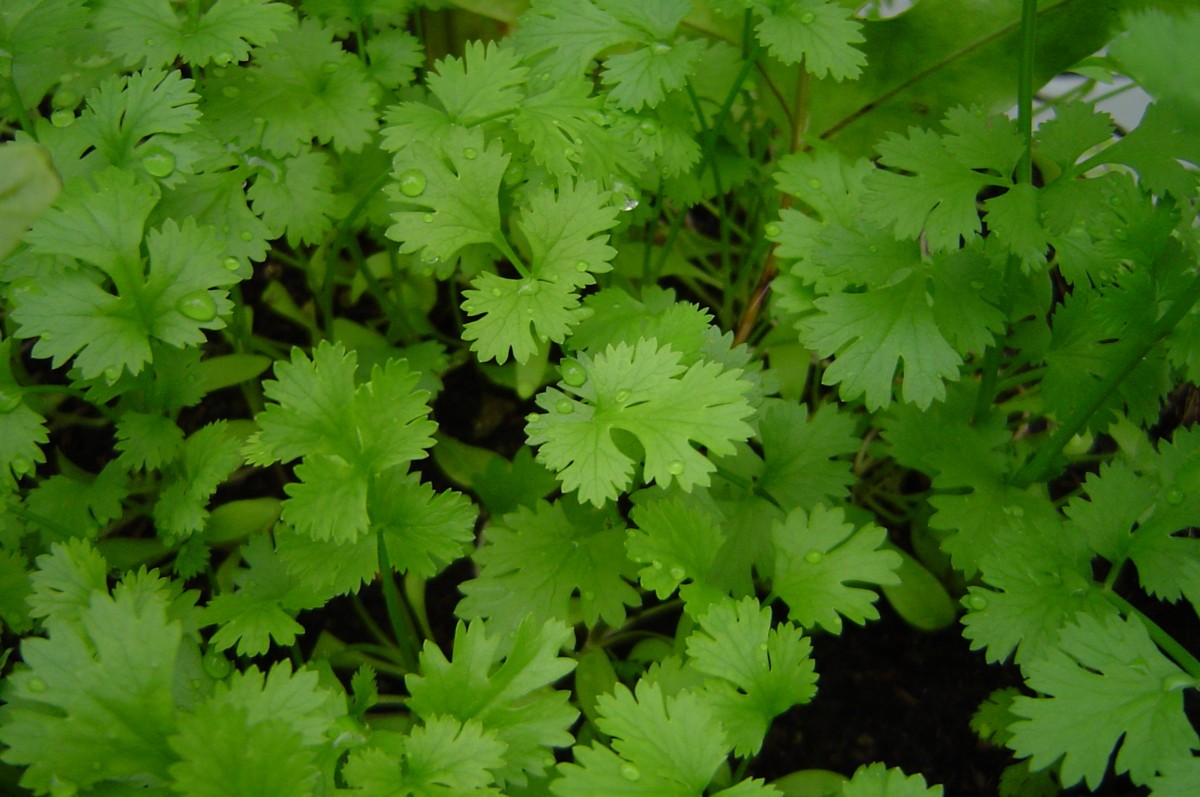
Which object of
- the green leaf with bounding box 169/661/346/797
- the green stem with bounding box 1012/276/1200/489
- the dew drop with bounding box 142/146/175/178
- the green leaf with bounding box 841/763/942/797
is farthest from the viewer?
the dew drop with bounding box 142/146/175/178

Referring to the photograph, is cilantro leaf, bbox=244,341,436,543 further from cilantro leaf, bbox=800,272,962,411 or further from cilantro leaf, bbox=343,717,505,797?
cilantro leaf, bbox=800,272,962,411

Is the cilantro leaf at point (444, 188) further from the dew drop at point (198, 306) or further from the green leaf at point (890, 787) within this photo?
the green leaf at point (890, 787)

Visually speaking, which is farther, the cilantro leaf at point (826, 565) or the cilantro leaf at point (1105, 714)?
the cilantro leaf at point (826, 565)

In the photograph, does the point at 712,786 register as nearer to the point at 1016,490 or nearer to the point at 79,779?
the point at 1016,490

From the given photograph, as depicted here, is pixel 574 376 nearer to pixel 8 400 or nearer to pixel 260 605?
pixel 260 605

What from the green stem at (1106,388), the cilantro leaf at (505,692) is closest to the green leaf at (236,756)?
the cilantro leaf at (505,692)

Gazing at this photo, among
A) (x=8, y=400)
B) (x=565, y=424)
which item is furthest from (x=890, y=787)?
(x=8, y=400)

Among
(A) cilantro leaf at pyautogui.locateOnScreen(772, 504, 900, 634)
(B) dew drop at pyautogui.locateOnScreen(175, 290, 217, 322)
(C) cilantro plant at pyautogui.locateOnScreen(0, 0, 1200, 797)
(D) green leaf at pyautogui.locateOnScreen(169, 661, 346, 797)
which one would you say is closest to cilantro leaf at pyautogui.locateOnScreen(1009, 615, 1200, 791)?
(C) cilantro plant at pyautogui.locateOnScreen(0, 0, 1200, 797)
